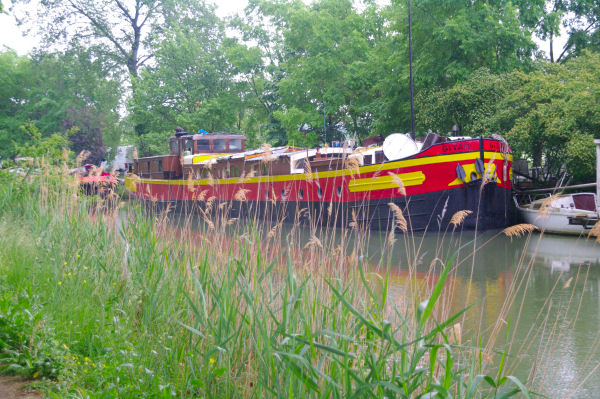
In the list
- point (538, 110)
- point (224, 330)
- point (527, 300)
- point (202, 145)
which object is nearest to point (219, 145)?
point (202, 145)

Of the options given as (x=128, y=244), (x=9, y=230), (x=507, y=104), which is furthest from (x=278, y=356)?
(x=507, y=104)

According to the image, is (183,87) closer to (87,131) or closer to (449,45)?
(87,131)

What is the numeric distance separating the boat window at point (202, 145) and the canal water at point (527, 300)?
8434 mm

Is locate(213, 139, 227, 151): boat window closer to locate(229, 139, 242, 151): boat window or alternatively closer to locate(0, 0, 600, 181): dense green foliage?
locate(229, 139, 242, 151): boat window

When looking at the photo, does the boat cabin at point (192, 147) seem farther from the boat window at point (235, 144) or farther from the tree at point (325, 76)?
the tree at point (325, 76)

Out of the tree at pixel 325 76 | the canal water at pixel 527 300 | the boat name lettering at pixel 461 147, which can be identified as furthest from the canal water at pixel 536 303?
the tree at pixel 325 76

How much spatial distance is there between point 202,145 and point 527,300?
15.1 meters

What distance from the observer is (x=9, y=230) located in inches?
237

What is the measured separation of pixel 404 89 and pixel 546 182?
6482mm

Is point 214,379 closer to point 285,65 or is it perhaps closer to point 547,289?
point 547,289

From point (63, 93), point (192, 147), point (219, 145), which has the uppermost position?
point (63, 93)

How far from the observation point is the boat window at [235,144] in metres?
21.5

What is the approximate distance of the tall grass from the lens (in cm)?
236

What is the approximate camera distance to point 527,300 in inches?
294
